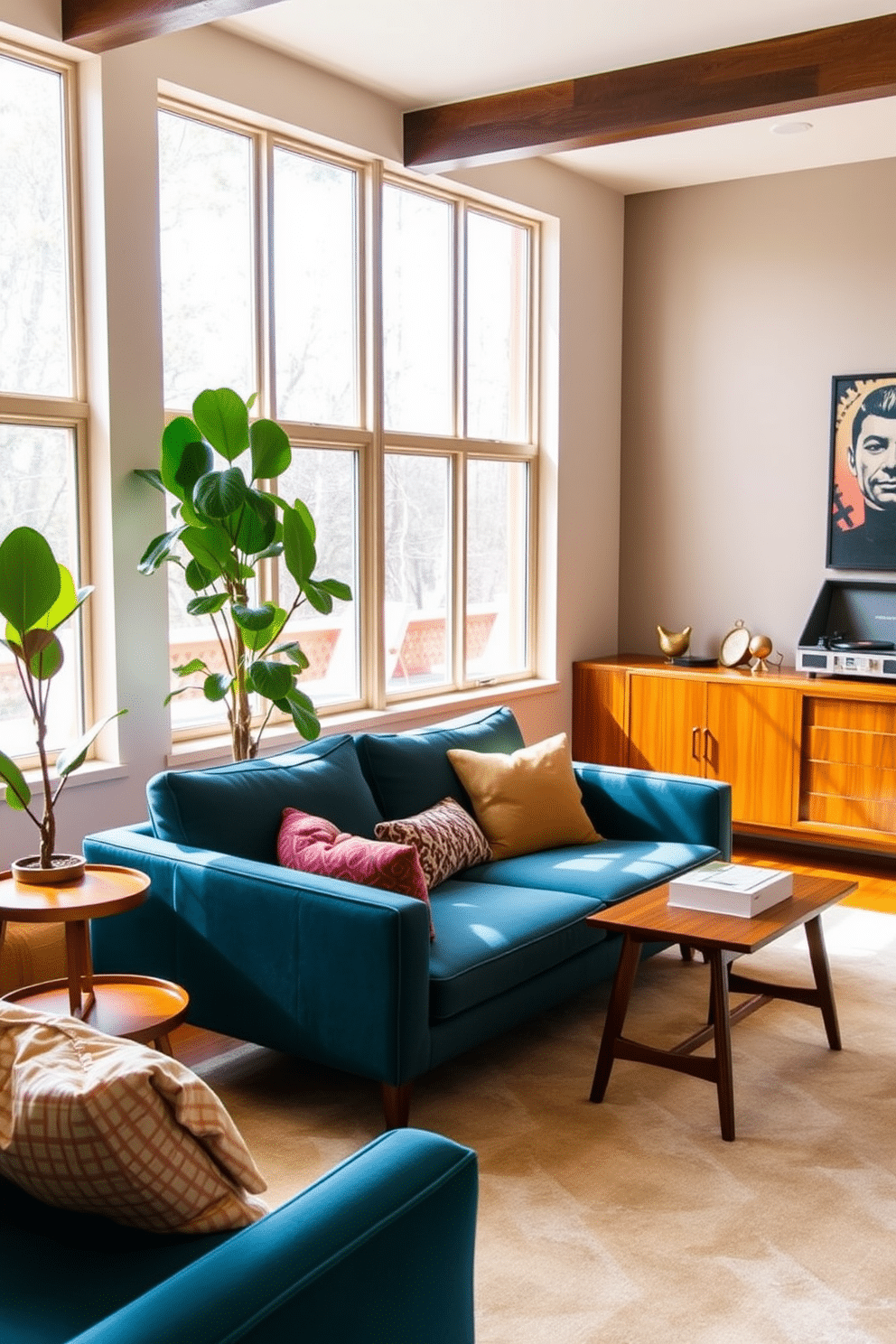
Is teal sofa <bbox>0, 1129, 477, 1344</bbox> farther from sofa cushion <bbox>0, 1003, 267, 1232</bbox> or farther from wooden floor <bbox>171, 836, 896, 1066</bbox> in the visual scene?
wooden floor <bbox>171, 836, 896, 1066</bbox>

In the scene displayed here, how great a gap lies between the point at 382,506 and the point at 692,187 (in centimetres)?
238

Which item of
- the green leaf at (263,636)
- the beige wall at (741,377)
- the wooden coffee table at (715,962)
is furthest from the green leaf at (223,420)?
the beige wall at (741,377)

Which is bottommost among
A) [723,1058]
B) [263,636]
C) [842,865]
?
[842,865]

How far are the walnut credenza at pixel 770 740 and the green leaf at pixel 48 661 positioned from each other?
135 inches

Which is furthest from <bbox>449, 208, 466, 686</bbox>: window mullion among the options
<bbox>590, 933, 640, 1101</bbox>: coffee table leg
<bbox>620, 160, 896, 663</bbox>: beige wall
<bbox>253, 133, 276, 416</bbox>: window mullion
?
<bbox>590, 933, 640, 1101</bbox>: coffee table leg

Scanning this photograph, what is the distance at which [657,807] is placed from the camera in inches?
171

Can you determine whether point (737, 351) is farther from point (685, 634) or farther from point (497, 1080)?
point (497, 1080)

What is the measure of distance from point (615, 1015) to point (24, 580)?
68.2 inches

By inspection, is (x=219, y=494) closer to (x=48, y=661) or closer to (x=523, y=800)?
(x=48, y=661)

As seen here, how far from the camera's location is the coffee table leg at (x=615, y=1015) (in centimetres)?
326

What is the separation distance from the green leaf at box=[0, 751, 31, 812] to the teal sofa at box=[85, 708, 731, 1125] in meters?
0.46

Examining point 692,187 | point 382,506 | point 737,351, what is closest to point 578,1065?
point 382,506

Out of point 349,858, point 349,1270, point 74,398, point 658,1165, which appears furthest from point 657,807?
point 349,1270

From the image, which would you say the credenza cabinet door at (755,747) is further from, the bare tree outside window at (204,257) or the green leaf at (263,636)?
the bare tree outside window at (204,257)
